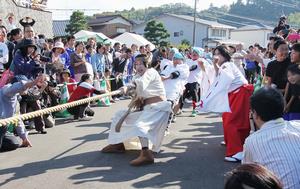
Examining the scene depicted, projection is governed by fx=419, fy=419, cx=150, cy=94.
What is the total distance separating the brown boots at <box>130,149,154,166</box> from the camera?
6.25 m

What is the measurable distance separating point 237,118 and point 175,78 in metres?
2.62

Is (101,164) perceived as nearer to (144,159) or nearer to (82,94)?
(144,159)

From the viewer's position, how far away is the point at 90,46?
13570 mm

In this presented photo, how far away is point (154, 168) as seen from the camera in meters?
6.17

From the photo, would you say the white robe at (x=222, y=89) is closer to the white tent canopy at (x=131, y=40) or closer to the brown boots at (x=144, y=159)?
the brown boots at (x=144, y=159)

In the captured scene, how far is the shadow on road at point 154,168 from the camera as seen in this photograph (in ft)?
18.3

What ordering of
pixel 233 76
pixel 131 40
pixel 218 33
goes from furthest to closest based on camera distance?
Result: pixel 218 33 < pixel 131 40 < pixel 233 76

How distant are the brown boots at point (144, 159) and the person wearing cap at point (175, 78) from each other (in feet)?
8.20

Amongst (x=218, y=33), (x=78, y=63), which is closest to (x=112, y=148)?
(x=78, y=63)

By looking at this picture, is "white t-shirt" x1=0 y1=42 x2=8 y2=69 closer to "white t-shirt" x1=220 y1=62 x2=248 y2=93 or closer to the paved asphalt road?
the paved asphalt road

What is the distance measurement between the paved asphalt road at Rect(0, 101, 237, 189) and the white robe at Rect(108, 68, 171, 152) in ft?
1.16

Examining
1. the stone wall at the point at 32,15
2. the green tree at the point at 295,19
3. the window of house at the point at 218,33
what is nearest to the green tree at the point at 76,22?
the stone wall at the point at 32,15

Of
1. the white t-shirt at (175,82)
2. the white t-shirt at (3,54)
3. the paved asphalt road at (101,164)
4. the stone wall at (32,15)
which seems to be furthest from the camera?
the stone wall at (32,15)

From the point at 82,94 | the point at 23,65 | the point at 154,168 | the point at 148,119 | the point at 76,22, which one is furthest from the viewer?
the point at 76,22
